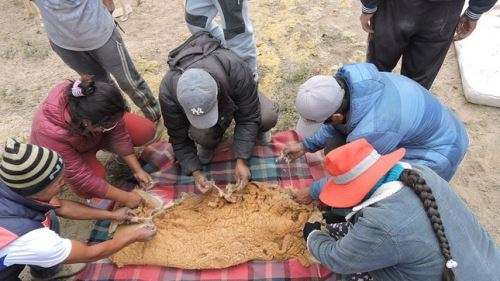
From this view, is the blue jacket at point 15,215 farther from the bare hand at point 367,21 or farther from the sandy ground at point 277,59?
the bare hand at point 367,21

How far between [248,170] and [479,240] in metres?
1.51

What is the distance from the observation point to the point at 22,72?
13.7 feet

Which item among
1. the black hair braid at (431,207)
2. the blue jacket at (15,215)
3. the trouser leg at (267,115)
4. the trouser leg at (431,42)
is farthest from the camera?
the trouser leg at (267,115)

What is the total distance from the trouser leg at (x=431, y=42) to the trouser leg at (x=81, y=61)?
7.52 feet

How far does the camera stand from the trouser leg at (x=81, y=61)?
9.17ft

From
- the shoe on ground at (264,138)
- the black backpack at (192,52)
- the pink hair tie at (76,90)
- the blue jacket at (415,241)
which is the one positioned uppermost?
the pink hair tie at (76,90)

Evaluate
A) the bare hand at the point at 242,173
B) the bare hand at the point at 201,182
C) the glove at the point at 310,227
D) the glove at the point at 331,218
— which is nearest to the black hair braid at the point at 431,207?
the glove at the point at 310,227

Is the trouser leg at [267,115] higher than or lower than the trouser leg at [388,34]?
lower

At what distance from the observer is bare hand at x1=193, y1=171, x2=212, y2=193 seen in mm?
2658

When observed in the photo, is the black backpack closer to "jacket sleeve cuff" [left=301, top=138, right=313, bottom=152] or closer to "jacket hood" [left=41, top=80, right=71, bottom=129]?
"jacket hood" [left=41, top=80, right=71, bottom=129]

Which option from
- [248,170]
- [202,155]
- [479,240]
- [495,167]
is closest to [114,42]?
[202,155]

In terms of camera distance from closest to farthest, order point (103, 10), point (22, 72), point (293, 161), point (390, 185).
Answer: point (390, 185), point (103, 10), point (293, 161), point (22, 72)

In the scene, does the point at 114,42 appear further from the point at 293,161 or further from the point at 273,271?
the point at 273,271

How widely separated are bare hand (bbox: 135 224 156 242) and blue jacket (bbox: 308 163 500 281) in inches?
45.9
